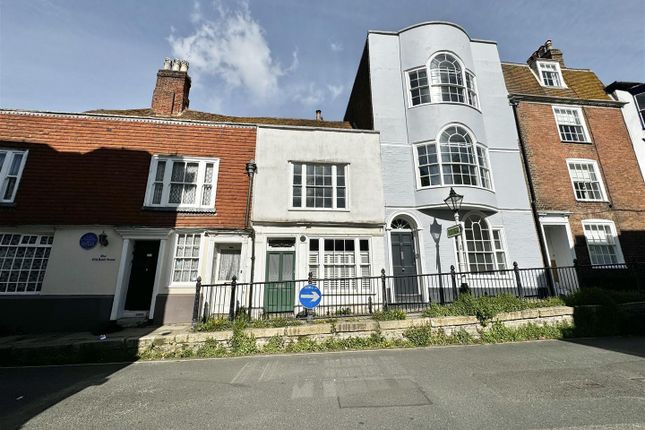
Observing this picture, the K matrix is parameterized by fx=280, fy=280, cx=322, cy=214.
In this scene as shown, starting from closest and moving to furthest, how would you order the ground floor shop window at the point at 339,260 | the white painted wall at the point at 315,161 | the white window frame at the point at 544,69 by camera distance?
the ground floor shop window at the point at 339,260 → the white painted wall at the point at 315,161 → the white window frame at the point at 544,69

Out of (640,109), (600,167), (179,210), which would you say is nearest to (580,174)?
(600,167)

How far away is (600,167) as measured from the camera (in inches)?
552

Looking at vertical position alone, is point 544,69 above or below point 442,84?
above

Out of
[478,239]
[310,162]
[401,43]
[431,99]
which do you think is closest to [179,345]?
[310,162]

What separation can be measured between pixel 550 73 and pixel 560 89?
1420mm

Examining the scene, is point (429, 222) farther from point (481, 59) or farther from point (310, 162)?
point (481, 59)

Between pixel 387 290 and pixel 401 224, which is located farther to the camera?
pixel 401 224

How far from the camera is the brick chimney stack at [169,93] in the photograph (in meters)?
14.9

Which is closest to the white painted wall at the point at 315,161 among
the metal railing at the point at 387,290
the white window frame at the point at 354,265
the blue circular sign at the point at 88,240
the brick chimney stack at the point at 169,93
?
the white window frame at the point at 354,265

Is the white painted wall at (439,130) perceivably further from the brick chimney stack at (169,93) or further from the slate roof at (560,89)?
the brick chimney stack at (169,93)

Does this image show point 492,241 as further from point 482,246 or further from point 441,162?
point 441,162

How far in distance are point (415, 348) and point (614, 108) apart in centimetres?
1853

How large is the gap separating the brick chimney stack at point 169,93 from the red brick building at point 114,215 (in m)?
3.35

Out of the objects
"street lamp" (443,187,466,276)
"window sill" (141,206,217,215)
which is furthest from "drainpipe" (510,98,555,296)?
"window sill" (141,206,217,215)
